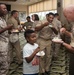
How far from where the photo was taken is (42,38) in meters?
4.98

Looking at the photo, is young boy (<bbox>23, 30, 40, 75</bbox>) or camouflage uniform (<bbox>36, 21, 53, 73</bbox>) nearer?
young boy (<bbox>23, 30, 40, 75</bbox>)

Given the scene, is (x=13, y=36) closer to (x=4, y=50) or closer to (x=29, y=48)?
(x=4, y=50)

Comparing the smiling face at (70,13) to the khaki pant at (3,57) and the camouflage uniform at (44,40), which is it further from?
the camouflage uniform at (44,40)

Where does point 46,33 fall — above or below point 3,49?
above

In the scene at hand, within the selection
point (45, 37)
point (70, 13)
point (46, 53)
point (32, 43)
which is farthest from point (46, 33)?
point (70, 13)

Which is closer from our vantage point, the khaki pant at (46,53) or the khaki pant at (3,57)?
the khaki pant at (3,57)

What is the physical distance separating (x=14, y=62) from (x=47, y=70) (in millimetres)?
1714

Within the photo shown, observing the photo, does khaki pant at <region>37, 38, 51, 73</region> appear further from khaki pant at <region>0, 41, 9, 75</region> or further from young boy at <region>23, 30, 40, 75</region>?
young boy at <region>23, 30, 40, 75</region>

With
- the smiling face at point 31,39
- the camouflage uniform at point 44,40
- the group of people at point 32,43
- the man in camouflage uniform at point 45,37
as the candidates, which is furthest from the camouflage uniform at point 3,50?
the camouflage uniform at point 44,40

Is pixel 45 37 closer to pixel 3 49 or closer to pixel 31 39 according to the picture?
pixel 3 49

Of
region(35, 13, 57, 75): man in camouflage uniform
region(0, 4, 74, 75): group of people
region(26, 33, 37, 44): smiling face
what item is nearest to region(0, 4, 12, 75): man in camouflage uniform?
region(0, 4, 74, 75): group of people

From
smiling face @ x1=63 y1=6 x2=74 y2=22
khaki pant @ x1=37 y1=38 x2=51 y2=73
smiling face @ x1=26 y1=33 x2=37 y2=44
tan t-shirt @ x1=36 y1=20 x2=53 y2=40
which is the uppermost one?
smiling face @ x1=63 y1=6 x2=74 y2=22

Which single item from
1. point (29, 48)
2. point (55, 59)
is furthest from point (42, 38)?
point (55, 59)

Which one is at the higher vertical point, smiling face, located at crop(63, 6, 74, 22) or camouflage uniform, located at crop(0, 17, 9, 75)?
smiling face, located at crop(63, 6, 74, 22)
